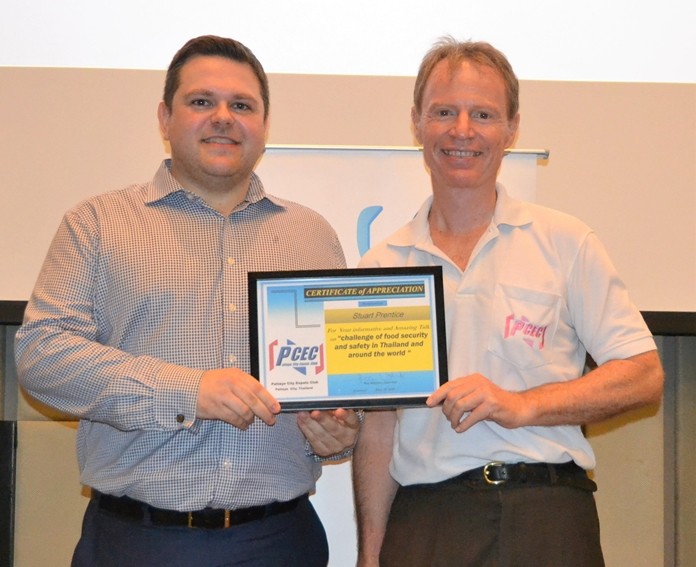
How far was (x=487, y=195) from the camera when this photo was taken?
8.63 feet

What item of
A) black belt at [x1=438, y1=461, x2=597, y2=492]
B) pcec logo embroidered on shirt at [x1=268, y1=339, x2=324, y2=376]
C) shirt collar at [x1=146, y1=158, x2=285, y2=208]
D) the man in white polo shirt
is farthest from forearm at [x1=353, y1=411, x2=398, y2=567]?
shirt collar at [x1=146, y1=158, x2=285, y2=208]

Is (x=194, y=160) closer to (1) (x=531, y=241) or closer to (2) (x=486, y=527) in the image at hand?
(1) (x=531, y=241)

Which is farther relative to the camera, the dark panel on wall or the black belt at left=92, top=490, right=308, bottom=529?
the dark panel on wall

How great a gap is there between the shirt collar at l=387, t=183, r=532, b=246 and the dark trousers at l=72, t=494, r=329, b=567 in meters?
0.83

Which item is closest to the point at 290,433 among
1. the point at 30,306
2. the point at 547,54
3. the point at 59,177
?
the point at 30,306

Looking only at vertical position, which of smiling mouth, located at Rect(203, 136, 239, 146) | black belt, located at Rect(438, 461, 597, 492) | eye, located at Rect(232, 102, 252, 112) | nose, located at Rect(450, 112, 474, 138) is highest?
eye, located at Rect(232, 102, 252, 112)

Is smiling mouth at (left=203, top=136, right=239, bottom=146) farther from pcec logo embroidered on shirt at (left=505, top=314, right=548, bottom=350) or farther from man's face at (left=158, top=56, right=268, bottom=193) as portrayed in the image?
pcec logo embroidered on shirt at (left=505, top=314, right=548, bottom=350)

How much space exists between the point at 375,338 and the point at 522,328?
0.39 meters

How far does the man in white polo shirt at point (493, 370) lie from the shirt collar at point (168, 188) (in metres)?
0.38

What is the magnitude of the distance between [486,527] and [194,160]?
125 centimetres

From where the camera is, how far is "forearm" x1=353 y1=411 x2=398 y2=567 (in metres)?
2.57

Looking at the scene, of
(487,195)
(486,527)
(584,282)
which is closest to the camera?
(486,527)

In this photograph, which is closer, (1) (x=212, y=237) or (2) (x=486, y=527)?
(2) (x=486, y=527)

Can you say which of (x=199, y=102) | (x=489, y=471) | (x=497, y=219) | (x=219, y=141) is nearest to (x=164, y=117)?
(x=199, y=102)
